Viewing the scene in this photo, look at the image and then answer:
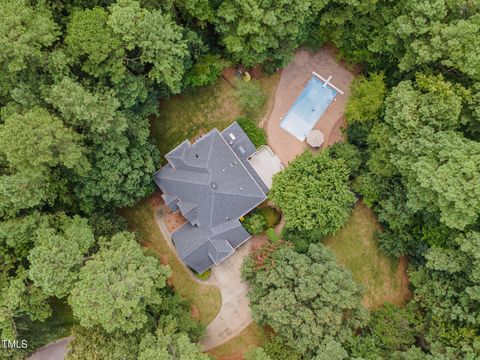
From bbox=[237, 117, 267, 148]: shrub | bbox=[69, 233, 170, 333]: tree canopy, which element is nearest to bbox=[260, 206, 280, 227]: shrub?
bbox=[237, 117, 267, 148]: shrub

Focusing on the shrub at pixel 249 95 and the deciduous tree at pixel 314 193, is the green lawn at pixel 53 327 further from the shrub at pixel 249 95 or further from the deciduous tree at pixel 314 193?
the shrub at pixel 249 95

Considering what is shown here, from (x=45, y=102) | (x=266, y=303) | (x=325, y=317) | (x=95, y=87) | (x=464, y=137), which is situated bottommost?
(x=266, y=303)

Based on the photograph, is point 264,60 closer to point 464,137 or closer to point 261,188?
point 261,188

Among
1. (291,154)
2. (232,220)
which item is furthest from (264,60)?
(232,220)

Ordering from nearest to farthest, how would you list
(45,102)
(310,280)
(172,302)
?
(45,102)
(310,280)
(172,302)

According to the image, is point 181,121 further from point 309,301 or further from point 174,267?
point 309,301

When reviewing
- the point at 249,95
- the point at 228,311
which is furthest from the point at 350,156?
the point at 228,311
